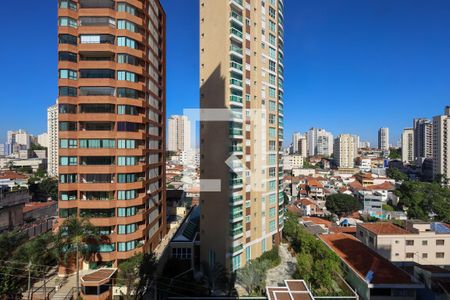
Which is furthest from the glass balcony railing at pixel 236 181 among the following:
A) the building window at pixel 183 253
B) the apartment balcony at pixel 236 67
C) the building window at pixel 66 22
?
the building window at pixel 66 22

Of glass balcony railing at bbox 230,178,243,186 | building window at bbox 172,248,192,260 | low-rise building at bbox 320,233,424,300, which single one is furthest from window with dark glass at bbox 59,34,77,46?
low-rise building at bbox 320,233,424,300

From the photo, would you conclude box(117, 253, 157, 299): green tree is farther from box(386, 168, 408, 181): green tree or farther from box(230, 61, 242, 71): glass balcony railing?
box(386, 168, 408, 181): green tree

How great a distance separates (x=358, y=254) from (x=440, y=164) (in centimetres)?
7737

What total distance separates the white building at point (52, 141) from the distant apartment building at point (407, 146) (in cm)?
14674

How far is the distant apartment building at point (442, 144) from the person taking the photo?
77.2 metres

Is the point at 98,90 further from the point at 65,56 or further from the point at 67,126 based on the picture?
the point at 67,126

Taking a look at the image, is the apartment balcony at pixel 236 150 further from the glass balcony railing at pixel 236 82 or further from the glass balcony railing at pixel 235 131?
the glass balcony railing at pixel 236 82

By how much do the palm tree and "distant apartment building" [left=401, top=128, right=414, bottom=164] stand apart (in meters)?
140

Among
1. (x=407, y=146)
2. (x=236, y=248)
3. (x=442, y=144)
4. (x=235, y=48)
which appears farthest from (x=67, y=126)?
(x=407, y=146)

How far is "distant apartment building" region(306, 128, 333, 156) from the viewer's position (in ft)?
534

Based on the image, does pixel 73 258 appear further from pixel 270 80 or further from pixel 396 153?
pixel 396 153

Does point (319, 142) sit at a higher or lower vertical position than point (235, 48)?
lower

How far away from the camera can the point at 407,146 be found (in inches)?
4897

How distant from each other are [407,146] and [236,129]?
13331 cm
